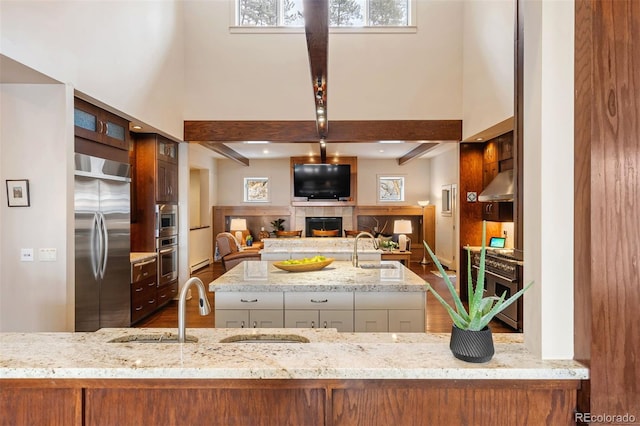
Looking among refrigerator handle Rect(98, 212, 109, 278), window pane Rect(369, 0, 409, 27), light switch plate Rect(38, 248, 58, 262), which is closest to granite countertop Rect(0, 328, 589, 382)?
light switch plate Rect(38, 248, 58, 262)

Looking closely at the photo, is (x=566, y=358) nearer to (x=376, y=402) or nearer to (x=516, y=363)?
(x=516, y=363)

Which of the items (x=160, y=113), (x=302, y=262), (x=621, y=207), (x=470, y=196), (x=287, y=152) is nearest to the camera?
(x=621, y=207)

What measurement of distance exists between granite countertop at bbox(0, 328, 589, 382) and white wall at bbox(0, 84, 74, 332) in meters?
1.97

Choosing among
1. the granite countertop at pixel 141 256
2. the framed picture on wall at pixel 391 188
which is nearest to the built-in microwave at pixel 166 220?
the granite countertop at pixel 141 256

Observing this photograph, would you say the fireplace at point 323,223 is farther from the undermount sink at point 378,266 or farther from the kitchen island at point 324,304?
the kitchen island at point 324,304

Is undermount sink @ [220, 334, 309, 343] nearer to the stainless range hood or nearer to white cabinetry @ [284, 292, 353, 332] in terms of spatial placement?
white cabinetry @ [284, 292, 353, 332]

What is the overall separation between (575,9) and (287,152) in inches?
310

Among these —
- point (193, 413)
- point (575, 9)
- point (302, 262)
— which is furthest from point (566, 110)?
point (302, 262)

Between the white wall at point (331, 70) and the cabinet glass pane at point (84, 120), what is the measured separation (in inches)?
83.7

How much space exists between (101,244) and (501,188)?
4616 millimetres

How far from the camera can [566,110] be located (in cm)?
111

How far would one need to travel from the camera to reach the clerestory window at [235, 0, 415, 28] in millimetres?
5531

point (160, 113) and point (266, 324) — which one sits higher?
point (160, 113)

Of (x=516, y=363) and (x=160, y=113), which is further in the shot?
(x=160, y=113)
